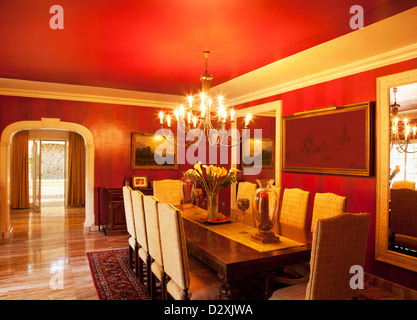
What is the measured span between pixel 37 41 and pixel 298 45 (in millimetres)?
2679

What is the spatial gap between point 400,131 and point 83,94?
16.6 feet

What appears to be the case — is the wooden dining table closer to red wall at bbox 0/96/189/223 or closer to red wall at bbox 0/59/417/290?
red wall at bbox 0/59/417/290

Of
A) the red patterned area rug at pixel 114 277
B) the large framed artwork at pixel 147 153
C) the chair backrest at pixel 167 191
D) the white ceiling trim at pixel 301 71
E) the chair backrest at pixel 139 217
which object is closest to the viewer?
the white ceiling trim at pixel 301 71

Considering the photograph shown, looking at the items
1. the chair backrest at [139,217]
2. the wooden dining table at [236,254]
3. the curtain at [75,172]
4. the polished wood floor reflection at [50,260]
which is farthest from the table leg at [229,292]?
the curtain at [75,172]

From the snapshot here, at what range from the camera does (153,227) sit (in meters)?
2.53

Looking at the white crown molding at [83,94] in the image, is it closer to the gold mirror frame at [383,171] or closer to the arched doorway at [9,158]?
the arched doorway at [9,158]

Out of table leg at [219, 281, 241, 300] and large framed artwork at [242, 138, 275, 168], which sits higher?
large framed artwork at [242, 138, 275, 168]

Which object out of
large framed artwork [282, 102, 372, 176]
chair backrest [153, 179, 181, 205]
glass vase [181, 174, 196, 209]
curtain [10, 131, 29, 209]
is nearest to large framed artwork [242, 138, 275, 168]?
large framed artwork [282, 102, 372, 176]

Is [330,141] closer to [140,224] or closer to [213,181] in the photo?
[213,181]

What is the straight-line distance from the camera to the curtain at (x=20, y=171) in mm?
8172

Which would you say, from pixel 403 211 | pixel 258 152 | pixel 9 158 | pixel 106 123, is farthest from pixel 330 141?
pixel 9 158

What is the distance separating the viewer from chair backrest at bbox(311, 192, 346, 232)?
111 inches

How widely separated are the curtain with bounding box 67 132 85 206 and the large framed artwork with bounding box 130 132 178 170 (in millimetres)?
3839

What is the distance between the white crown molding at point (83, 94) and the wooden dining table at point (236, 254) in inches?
144
